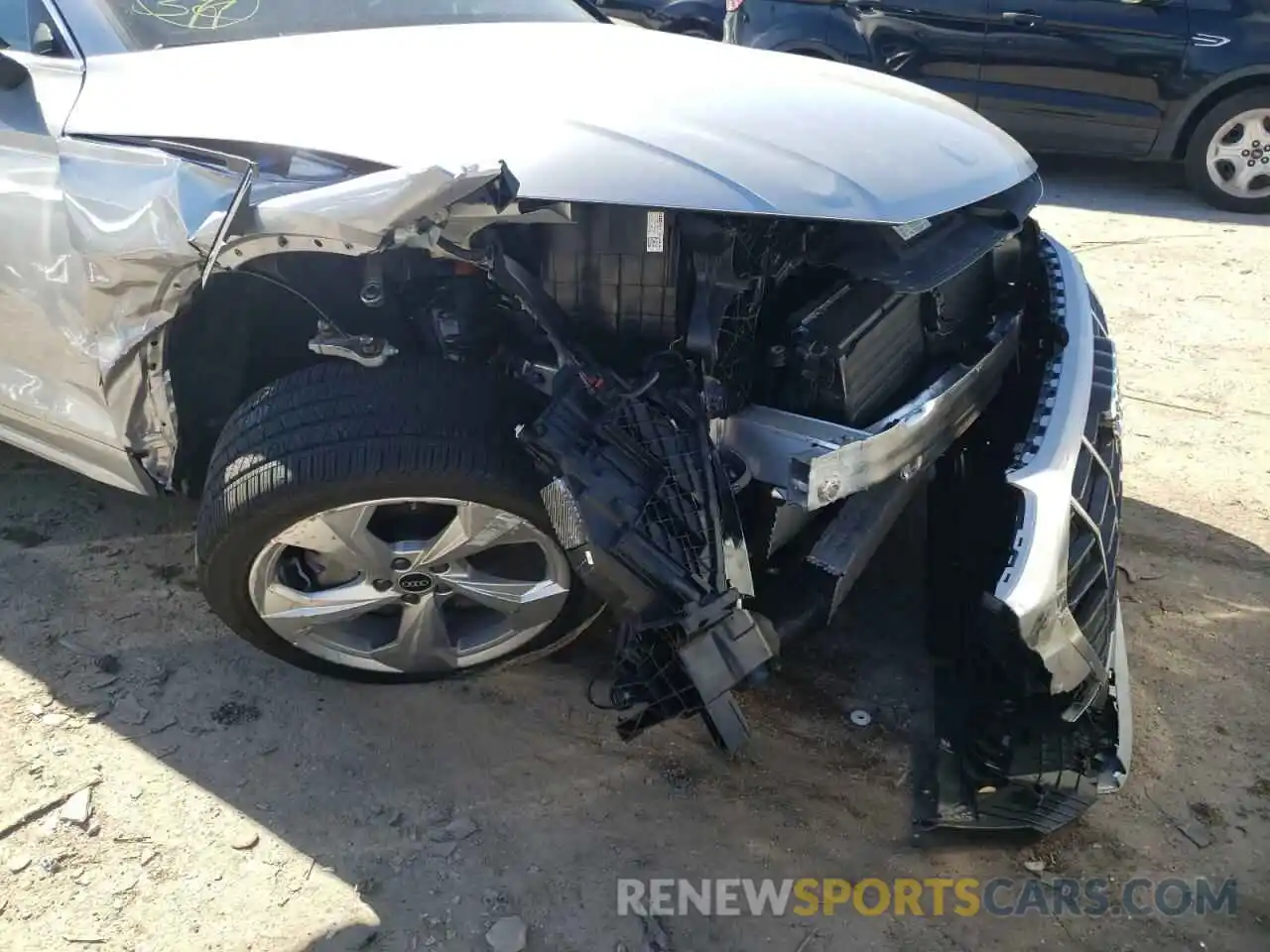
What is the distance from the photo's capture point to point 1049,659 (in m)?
1.87

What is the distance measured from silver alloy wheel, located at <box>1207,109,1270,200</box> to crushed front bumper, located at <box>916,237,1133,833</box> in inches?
181

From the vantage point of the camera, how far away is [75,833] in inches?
83.6

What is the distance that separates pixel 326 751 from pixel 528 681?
1.70 feet

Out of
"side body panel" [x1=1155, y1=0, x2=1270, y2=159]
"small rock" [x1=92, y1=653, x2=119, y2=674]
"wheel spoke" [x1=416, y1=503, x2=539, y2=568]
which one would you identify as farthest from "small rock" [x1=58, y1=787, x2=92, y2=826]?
"side body panel" [x1=1155, y1=0, x2=1270, y2=159]

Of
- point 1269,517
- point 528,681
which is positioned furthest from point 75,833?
point 1269,517

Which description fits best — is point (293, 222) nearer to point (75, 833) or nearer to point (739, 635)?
point (739, 635)

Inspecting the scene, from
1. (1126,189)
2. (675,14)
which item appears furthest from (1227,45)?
(675,14)

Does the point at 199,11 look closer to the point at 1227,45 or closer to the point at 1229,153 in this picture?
the point at 1227,45

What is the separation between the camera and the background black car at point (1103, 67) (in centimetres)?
561

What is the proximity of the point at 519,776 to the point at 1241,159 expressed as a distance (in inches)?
232

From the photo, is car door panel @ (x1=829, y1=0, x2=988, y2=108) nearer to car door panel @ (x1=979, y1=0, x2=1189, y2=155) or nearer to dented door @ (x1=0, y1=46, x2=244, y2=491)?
car door panel @ (x1=979, y1=0, x2=1189, y2=155)

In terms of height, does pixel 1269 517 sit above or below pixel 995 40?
below

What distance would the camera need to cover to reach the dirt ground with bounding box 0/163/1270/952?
1.97m

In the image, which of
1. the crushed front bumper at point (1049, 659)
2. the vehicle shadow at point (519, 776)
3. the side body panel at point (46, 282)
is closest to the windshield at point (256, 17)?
the side body panel at point (46, 282)
